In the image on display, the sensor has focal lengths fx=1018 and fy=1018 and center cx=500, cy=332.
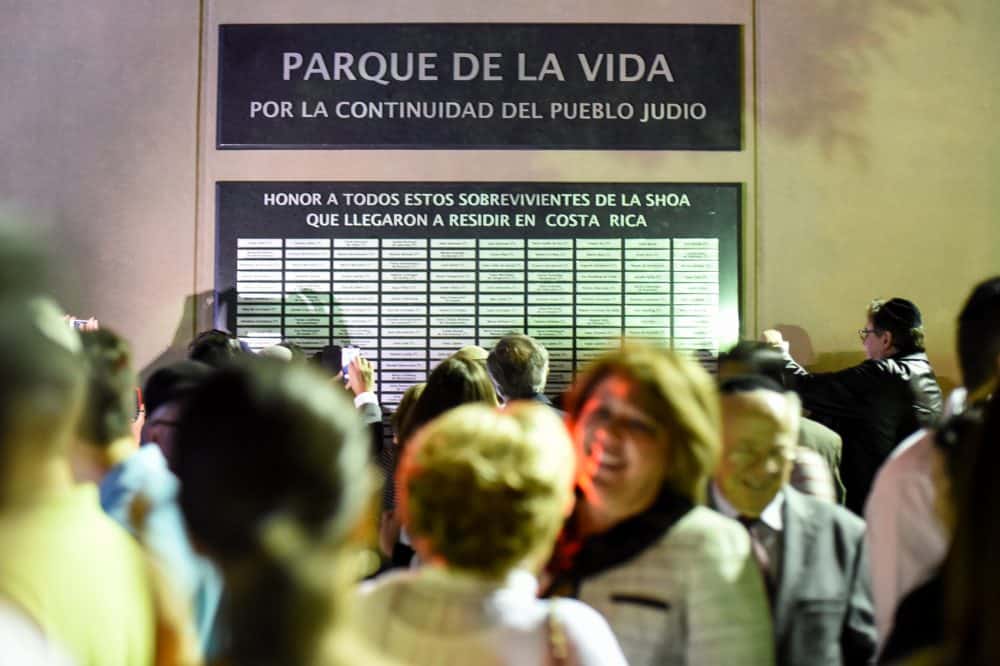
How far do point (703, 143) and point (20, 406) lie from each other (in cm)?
423

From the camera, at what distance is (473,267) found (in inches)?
194

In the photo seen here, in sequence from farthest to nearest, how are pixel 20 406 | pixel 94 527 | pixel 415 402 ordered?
1. pixel 415 402
2. pixel 94 527
3. pixel 20 406

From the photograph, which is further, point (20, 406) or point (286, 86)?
point (286, 86)

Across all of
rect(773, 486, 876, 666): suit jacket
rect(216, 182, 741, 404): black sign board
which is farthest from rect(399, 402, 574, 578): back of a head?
rect(216, 182, 741, 404): black sign board

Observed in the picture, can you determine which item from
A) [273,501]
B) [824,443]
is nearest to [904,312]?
[824,443]

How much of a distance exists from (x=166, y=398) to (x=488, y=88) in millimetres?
2958

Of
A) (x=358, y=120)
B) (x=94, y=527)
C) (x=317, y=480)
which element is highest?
(x=358, y=120)

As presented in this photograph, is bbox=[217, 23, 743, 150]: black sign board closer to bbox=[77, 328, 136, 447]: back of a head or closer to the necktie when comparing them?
bbox=[77, 328, 136, 447]: back of a head

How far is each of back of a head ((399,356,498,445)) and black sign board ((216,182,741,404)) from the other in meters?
2.01

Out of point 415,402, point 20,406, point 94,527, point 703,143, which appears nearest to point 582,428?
point 94,527

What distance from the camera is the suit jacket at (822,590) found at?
1865 mm

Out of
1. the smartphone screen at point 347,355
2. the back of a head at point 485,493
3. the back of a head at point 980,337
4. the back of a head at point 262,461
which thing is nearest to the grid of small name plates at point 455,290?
the smartphone screen at point 347,355

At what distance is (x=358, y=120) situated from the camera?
4.97 meters

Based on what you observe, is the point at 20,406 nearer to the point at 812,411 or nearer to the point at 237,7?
the point at 812,411
